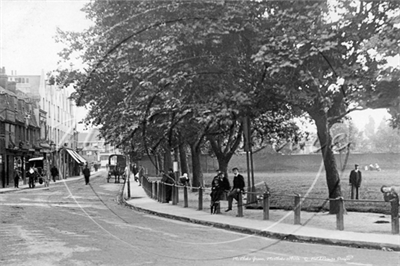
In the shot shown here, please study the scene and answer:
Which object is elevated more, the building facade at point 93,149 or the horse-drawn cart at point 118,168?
the building facade at point 93,149

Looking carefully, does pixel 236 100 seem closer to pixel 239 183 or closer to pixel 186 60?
pixel 186 60

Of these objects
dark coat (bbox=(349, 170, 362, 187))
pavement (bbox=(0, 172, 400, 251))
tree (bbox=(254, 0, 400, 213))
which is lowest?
pavement (bbox=(0, 172, 400, 251))

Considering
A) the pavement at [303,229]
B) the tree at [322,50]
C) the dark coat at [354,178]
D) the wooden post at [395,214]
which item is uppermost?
the tree at [322,50]

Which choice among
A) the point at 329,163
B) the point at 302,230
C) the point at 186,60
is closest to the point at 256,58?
the point at 186,60

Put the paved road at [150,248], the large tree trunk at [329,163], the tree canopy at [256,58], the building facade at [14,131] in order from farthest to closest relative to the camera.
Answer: the building facade at [14,131] → the large tree trunk at [329,163] → the tree canopy at [256,58] → the paved road at [150,248]

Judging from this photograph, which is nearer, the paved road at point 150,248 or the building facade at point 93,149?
the paved road at point 150,248

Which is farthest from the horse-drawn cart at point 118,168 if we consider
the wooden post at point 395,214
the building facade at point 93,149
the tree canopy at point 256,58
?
the building facade at point 93,149

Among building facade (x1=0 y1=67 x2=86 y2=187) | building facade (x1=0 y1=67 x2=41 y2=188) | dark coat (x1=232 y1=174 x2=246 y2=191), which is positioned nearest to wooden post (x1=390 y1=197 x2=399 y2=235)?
dark coat (x1=232 y1=174 x2=246 y2=191)

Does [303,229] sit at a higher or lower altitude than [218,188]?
lower

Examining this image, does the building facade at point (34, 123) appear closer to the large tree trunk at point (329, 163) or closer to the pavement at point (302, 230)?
the pavement at point (302, 230)

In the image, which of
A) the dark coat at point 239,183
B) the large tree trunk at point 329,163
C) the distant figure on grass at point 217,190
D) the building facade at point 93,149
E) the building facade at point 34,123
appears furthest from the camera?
the building facade at point 93,149

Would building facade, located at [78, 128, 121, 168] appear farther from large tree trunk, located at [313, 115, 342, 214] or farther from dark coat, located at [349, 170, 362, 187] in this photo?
large tree trunk, located at [313, 115, 342, 214]

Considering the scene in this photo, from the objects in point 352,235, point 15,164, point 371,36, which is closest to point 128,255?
point 352,235

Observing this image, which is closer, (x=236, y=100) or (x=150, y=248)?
(x=150, y=248)
